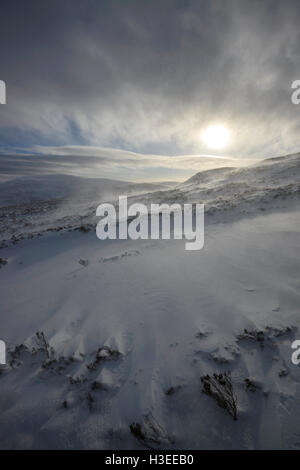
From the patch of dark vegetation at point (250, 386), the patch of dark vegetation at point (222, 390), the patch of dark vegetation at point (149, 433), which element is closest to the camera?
the patch of dark vegetation at point (149, 433)

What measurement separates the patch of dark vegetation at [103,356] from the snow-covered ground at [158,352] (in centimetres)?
2

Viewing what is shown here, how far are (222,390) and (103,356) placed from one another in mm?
1765

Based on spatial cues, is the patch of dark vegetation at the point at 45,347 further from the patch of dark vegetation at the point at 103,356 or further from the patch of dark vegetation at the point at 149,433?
the patch of dark vegetation at the point at 149,433

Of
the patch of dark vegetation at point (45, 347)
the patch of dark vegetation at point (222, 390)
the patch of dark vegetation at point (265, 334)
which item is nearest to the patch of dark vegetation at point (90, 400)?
the patch of dark vegetation at point (45, 347)

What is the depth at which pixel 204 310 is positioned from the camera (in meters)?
3.44

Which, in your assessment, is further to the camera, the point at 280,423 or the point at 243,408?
the point at 243,408

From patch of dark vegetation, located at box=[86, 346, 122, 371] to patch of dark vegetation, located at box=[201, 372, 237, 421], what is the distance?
4.49ft

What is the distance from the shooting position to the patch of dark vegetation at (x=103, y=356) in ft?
8.70

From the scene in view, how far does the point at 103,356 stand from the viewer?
9.07 ft

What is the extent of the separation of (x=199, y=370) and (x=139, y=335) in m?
1.13

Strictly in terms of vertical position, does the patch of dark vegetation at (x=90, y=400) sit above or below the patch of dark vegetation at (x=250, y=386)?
below
